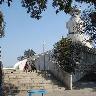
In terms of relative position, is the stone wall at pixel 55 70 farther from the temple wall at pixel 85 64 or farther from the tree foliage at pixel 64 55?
the temple wall at pixel 85 64

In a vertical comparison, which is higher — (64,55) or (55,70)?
(64,55)

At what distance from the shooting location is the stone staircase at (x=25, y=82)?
82.2ft

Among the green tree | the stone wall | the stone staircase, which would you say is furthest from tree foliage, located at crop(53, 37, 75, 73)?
the stone staircase

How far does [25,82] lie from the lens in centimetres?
2666

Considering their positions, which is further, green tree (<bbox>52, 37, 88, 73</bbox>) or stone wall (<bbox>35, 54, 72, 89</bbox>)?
green tree (<bbox>52, 37, 88, 73</bbox>)

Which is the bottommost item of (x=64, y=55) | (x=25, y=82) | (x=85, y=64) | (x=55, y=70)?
(x=25, y=82)

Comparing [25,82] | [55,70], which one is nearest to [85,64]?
[55,70]

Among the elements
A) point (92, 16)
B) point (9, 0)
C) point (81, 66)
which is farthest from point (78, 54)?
point (9, 0)

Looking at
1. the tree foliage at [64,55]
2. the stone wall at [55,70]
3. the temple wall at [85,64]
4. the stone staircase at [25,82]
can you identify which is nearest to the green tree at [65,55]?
the tree foliage at [64,55]

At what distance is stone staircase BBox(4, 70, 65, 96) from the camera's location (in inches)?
987

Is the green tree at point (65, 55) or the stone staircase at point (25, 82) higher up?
the green tree at point (65, 55)

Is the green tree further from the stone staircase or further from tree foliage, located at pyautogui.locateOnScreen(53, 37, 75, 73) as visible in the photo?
the stone staircase

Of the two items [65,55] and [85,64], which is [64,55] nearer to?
[65,55]

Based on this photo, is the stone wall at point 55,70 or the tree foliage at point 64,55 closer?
the stone wall at point 55,70
